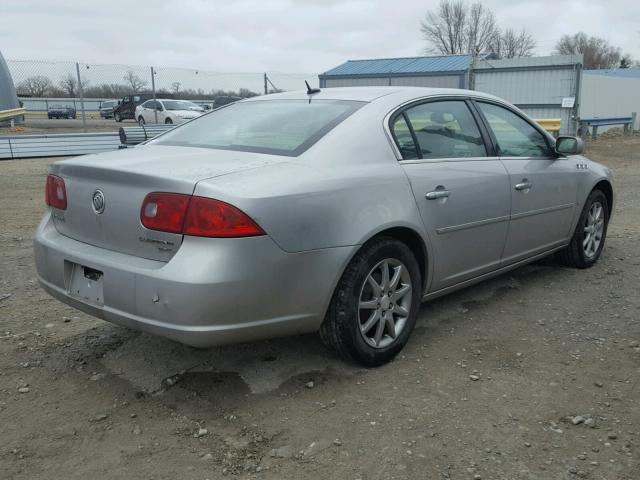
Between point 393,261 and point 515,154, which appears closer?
point 393,261

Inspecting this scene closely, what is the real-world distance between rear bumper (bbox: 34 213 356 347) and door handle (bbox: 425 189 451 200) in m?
0.73

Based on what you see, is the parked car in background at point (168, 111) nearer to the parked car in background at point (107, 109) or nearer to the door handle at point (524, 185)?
the parked car in background at point (107, 109)

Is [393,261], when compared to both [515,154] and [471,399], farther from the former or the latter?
[515,154]

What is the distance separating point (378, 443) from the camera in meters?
2.65

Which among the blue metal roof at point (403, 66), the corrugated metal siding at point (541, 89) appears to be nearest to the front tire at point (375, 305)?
the corrugated metal siding at point (541, 89)

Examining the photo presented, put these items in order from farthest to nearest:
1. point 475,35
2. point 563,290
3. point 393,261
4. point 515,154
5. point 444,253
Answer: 1. point 475,35
2. point 563,290
3. point 515,154
4. point 444,253
5. point 393,261

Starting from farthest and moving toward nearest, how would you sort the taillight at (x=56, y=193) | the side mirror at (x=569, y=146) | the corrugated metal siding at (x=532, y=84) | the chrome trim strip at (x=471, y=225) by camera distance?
the corrugated metal siding at (x=532, y=84)
the side mirror at (x=569, y=146)
the chrome trim strip at (x=471, y=225)
the taillight at (x=56, y=193)

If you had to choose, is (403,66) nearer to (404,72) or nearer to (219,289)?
(404,72)

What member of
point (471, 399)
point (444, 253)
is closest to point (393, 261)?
point (444, 253)

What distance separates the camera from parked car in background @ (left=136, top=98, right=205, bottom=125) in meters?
25.9

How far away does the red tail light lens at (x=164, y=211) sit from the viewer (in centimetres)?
273

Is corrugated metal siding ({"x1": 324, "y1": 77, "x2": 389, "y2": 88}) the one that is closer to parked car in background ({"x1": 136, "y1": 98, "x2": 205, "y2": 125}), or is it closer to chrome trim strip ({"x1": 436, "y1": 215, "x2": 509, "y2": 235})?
parked car in background ({"x1": 136, "y1": 98, "x2": 205, "y2": 125})

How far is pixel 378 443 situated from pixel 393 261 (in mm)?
1050

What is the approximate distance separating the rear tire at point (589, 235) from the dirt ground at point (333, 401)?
0.77m
